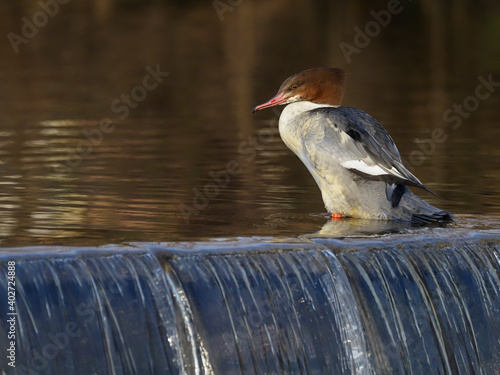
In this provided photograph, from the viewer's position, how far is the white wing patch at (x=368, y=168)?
755 centimetres

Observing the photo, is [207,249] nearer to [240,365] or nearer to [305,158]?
[240,365]

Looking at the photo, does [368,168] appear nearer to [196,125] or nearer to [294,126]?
[294,126]

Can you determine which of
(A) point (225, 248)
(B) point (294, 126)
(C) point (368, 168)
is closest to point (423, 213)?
(C) point (368, 168)

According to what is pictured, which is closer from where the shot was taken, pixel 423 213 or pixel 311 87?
pixel 423 213

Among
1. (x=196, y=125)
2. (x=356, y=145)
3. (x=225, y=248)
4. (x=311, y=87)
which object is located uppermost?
(x=196, y=125)

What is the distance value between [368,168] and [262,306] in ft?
6.11

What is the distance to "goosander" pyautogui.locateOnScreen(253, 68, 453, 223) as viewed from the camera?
7.66m

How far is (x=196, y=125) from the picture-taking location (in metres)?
13.6

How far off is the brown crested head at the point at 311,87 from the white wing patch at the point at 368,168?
3.63ft

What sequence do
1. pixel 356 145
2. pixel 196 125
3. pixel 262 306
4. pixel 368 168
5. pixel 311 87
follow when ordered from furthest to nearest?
pixel 196 125 → pixel 311 87 → pixel 356 145 → pixel 368 168 → pixel 262 306

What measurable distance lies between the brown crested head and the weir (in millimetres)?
1895

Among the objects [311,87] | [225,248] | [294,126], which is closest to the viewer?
[225,248]

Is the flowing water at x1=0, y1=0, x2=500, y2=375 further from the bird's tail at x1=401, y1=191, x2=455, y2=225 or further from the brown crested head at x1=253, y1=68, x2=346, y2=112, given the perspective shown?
the brown crested head at x1=253, y1=68, x2=346, y2=112

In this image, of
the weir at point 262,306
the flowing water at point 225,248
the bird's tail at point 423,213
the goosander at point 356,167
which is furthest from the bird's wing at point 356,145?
the weir at point 262,306
